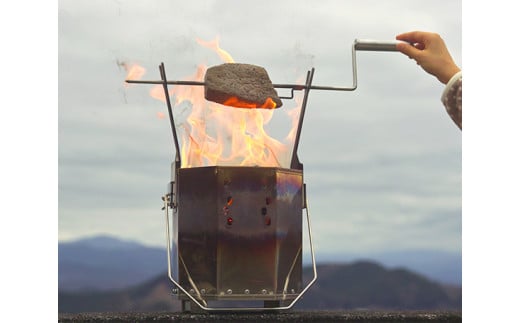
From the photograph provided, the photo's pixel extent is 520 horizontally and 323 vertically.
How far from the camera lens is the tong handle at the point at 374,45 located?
3973mm

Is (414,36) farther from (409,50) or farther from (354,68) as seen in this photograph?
(354,68)

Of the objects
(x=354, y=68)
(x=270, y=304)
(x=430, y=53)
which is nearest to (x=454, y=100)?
(x=430, y=53)

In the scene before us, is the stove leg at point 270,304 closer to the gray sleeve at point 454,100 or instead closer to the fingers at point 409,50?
the fingers at point 409,50

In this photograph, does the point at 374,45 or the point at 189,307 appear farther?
the point at 189,307

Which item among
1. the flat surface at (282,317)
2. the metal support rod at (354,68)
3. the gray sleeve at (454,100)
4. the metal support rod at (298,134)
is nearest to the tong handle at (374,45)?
the metal support rod at (354,68)

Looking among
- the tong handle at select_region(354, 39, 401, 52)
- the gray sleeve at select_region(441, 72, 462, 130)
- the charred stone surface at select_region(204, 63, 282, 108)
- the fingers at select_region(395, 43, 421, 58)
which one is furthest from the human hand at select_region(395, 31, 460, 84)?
the charred stone surface at select_region(204, 63, 282, 108)

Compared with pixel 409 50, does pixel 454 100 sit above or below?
below

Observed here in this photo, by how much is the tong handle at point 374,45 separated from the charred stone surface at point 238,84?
1.68 ft

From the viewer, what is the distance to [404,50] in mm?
3383

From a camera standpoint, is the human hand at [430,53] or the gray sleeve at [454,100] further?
the human hand at [430,53]

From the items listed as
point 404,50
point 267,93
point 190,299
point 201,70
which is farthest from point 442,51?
point 190,299

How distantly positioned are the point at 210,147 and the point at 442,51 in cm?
153

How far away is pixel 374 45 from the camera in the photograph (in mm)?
4059

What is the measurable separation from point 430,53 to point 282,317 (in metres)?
1.54
